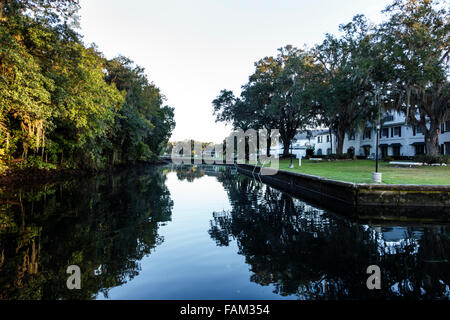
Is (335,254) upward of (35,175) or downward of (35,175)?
downward

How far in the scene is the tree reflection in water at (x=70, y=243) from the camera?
3826mm

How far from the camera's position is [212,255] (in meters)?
5.30

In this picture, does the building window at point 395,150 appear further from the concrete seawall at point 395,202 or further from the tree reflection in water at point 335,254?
the tree reflection in water at point 335,254

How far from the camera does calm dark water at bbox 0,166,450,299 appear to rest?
12.5ft

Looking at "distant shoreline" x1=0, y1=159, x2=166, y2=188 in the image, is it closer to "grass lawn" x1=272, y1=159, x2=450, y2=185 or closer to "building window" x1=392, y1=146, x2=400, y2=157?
"grass lawn" x1=272, y1=159, x2=450, y2=185

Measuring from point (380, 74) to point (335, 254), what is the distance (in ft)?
68.1

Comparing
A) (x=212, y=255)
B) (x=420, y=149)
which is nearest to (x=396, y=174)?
(x=212, y=255)

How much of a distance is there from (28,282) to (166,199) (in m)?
8.31

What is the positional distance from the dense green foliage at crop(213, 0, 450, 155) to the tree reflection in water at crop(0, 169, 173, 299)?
14.9 m

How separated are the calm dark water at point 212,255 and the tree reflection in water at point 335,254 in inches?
0.8

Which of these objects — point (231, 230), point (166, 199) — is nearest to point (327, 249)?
point (231, 230)

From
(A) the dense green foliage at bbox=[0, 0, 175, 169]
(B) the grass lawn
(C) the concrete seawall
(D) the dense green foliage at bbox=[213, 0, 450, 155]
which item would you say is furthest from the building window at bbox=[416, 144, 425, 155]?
(A) the dense green foliage at bbox=[0, 0, 175, 169]

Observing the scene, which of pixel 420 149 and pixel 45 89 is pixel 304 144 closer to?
pixel 420 149
